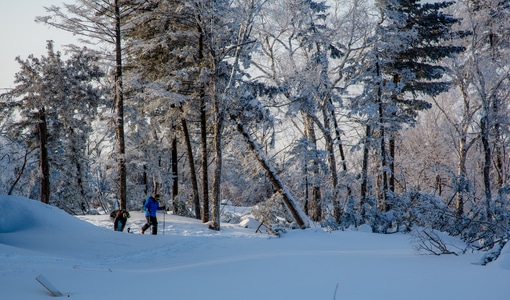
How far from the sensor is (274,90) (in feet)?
56.2

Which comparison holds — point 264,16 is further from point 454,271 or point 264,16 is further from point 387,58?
point 454,271

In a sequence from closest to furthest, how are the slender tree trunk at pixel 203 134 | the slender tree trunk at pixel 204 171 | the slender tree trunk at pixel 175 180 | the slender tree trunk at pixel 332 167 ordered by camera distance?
the slender tree trunk at pixel 204 171
the slender tree trunk at pixel 203 134
the slender tree trunk at pixel 332 167
the slender tree trunk at pixel 175 180

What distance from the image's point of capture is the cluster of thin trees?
1569 cm

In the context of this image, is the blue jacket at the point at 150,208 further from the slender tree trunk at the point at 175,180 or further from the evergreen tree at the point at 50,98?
the evergreen tree at the point at 50,98

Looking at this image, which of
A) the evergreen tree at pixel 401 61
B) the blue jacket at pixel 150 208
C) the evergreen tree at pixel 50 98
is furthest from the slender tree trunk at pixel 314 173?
the evergreen tree at pixel 50 98

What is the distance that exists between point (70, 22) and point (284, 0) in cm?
1008

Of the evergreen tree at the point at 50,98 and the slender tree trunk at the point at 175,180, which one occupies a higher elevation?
the evergreen tree at the point at 50,98

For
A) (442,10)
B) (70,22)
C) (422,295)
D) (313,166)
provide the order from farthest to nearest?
(442,10) → (313,166) → (70,22) → (422,295)

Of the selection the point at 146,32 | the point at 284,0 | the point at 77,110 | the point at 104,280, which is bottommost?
the point at 104,280

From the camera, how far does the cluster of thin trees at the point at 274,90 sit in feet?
51.5

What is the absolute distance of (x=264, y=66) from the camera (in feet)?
65.7

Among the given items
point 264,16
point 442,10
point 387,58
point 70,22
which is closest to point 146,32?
point 70,22

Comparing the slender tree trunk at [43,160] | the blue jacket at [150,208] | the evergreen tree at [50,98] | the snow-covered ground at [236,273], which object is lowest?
the snow-covered ground at [236,273]

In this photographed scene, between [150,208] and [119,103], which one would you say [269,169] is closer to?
[150,208]
